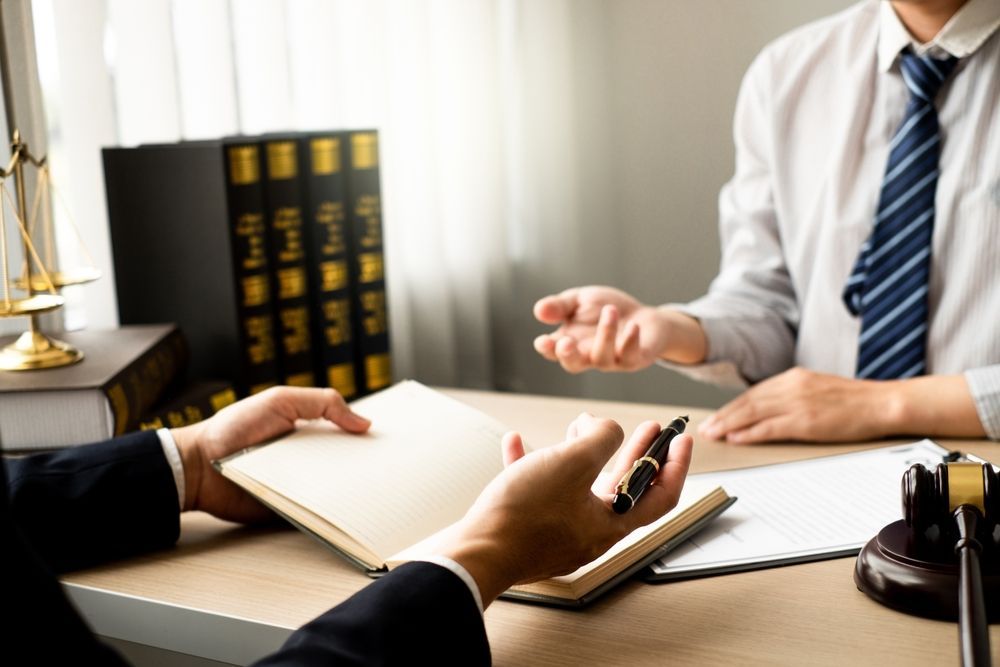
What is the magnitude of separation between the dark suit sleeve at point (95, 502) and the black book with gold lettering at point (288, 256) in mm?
449

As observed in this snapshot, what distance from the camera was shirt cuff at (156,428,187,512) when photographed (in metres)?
0.94

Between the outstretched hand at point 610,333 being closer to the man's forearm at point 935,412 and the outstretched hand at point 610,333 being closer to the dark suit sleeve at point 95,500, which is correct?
the man's forearm at point 935,412

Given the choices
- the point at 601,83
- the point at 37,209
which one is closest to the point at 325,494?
the point at 37,209

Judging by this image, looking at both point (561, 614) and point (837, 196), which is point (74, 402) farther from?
point (837, 196)

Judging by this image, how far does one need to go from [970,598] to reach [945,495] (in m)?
0.12

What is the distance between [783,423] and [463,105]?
1.10 metres

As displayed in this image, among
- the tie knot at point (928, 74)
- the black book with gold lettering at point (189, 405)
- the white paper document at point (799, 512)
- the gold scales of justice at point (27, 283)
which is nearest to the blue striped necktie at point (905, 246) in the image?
the tie knot at point (928, 74)

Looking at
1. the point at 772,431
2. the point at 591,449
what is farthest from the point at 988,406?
the point at 591,449

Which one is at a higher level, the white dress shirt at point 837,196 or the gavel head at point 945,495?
the white dress shirt at point 837,196

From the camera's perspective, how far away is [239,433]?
0.97 meters

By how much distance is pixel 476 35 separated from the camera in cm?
200

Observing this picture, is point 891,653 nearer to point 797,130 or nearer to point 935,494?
point 935,494

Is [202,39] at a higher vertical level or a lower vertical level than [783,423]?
higher

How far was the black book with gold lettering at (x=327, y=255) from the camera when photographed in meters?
1.42
